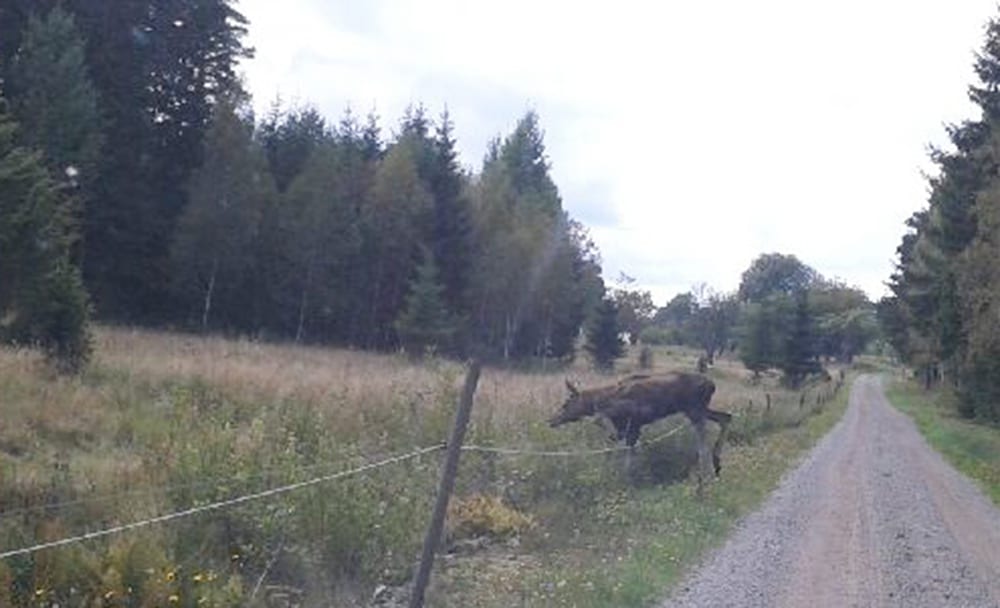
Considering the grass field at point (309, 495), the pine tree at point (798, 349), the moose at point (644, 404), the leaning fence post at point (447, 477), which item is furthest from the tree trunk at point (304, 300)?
the leaning fence post at point (447, 477)

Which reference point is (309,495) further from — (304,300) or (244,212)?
(304,300)

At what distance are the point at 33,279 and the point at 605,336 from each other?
156 ft

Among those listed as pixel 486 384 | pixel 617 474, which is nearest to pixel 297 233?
pixel 486 384

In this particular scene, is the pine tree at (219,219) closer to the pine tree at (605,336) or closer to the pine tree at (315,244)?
the pine tree at (315,244)

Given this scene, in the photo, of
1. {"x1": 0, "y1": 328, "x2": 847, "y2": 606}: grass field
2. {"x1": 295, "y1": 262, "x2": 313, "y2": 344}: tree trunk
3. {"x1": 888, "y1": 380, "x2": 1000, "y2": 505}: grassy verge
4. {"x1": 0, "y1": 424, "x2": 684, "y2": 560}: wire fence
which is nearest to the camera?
{"x1": 0, "y1": 424, "x2": 684, "y2": 560}: wire fence

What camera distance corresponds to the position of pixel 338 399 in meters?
16.8

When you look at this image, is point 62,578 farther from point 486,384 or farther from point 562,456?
point 486,384

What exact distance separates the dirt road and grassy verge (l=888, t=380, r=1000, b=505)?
1375mm

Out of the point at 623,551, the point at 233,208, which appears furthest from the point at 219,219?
the point at 623,551

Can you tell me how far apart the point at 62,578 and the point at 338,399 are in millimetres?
9037

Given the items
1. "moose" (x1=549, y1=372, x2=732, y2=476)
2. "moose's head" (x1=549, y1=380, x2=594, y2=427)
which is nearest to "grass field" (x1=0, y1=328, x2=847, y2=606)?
"moose's head" (x1=549, y1=380, x2=594, y2=427)

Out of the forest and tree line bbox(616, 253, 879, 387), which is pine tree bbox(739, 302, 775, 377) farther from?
the forest

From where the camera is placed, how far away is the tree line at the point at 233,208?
46844 millimetres

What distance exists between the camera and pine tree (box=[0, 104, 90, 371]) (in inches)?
798
